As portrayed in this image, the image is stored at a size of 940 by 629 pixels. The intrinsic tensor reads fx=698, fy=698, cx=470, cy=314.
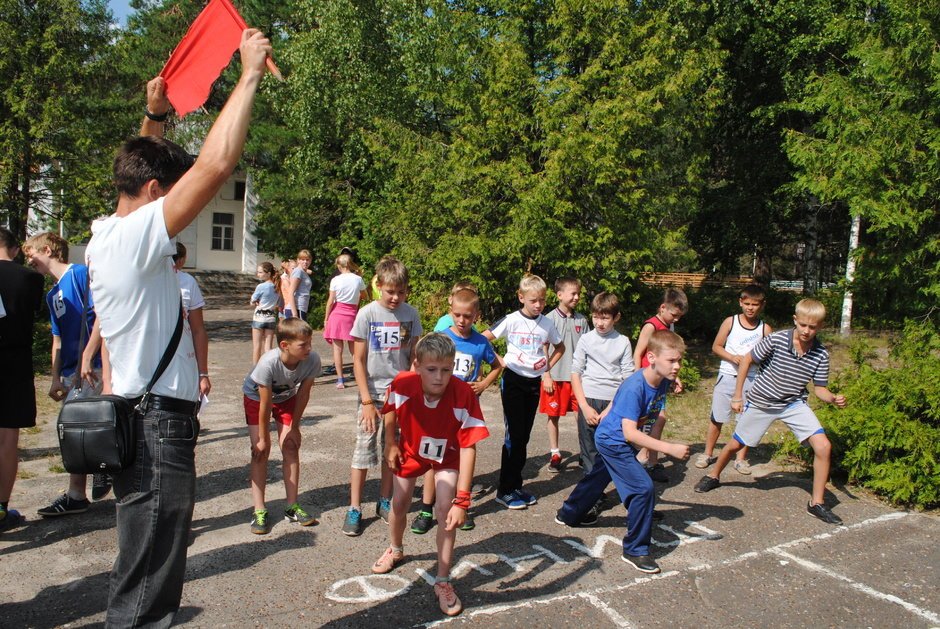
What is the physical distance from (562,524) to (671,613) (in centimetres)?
139

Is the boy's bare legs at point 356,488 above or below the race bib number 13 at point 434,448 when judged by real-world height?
below

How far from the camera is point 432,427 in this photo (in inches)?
162

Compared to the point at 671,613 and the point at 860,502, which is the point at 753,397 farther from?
the point at 671,613

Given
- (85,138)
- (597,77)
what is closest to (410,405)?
(597,77)

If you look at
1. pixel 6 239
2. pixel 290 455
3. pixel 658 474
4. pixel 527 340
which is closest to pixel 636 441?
pixel 527 340

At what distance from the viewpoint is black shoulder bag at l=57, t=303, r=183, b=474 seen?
2352mm

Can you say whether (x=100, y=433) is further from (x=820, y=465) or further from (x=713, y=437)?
(x=713, y=437)

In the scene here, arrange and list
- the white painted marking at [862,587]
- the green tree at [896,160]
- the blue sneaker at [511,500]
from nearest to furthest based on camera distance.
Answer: the white painted marking at [862,587] → the blue sneaker at [511,500] → the green tree at [896,160]

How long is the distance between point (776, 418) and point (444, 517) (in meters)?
3.38

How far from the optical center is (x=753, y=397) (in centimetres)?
604

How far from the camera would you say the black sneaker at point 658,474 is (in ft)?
21.0

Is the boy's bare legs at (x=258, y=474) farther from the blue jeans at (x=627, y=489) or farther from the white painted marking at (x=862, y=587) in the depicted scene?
the white painted marking at (x=862, y=587)

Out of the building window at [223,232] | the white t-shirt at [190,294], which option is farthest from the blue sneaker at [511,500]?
the building window at [223,232]

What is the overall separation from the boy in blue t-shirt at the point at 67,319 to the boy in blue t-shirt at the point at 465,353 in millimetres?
2516
